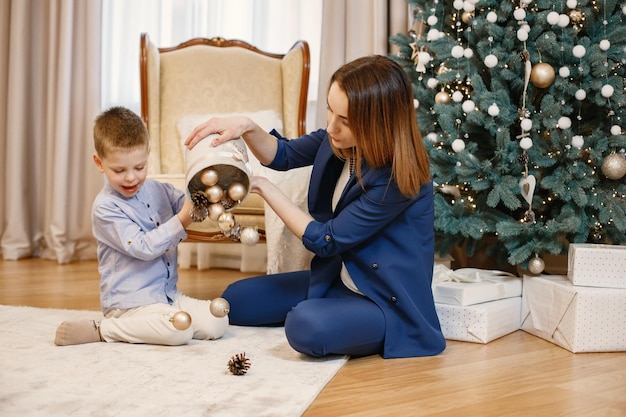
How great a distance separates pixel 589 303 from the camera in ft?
7.18

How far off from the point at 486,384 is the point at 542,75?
Answer: 1.13 m

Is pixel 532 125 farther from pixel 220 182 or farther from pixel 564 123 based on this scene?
pixel 220 182

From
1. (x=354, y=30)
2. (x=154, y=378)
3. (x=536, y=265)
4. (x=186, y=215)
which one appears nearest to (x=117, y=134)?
(x=186, y=215)

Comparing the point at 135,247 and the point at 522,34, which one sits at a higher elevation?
the point at 522,34

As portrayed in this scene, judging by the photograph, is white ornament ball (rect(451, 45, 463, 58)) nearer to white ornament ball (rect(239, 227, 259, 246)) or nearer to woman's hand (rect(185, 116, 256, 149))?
woman's hand (rect(185, 116, 256, 149))

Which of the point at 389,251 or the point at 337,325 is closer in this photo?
the point at 337,325

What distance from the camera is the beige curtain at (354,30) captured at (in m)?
3.40

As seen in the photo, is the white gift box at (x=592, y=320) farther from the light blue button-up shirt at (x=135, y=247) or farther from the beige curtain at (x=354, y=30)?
the beige curtain at (x=354, y=30)

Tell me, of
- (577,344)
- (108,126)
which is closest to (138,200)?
(108,126)

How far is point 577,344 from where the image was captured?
2.18 metres

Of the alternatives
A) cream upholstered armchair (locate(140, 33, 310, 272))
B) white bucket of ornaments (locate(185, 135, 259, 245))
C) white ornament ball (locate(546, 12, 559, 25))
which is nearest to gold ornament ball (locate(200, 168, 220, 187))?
white bucket of ornaments (locate(185, 135, 259, 245))

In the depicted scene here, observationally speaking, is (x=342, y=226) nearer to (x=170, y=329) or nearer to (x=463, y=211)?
(x=170, y=329)

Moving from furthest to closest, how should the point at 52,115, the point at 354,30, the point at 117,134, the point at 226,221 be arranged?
the point at 52,115
the point at 354,30
the point at 117,134
the point at 226,221

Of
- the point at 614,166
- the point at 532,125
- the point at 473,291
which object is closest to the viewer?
the point at 473,291
